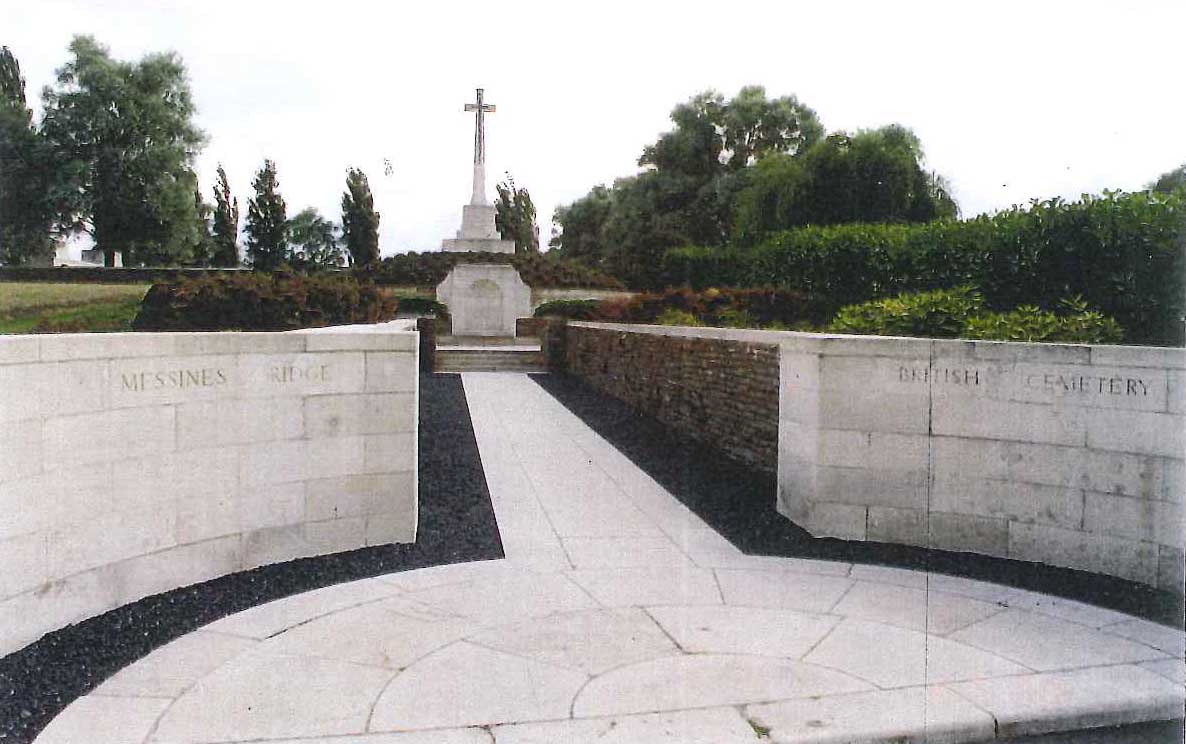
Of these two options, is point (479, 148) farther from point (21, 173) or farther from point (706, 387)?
point (706, 387)

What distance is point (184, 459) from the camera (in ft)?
15.7

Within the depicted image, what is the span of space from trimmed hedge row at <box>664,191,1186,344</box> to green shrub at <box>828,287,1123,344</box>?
52 cm

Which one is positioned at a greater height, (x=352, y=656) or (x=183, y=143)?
(x=183, y=143)

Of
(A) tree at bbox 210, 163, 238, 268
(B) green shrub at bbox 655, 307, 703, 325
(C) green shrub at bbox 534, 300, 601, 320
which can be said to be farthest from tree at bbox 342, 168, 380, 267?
(B) green shrub at bbox 655, 307, 703, 325

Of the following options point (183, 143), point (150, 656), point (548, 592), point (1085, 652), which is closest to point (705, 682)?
point (548, 592)

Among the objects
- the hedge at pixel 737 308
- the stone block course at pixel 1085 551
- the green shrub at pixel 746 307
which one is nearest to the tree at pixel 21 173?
the hedge at pixel 737 308

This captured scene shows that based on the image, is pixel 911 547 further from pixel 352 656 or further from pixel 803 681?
pixel 352 656

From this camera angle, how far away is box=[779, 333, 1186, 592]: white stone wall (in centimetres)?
505

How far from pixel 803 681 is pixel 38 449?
3627 mm

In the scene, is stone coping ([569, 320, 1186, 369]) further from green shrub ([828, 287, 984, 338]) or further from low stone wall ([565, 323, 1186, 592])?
green shrub ([828, 287, 984, 338])

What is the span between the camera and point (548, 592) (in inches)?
191

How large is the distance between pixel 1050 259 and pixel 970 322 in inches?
136

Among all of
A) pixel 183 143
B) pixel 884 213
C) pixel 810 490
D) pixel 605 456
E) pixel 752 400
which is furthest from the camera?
pixel 884 213

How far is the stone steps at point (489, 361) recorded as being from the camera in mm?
20953
